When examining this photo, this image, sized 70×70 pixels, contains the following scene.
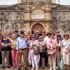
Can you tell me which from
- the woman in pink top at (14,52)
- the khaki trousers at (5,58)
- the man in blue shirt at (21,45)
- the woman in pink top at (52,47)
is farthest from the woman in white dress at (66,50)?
the khaki trousers at (5,58)

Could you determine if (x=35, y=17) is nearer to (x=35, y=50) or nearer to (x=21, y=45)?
(x=21, y=45)

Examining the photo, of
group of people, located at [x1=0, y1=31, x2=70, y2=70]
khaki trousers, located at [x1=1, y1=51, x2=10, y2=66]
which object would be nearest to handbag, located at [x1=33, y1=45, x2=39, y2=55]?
group of people, located at [x1=0, y1=31, x2=70, y2=70]

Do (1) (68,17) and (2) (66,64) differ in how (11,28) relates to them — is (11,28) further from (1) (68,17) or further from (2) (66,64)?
(2) (66,64)

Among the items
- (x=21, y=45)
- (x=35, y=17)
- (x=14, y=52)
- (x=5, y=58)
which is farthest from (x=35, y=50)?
(x=35, y=17)

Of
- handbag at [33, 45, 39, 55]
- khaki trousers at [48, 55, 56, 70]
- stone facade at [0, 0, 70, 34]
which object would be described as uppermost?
stone facade at [0, 0, 70, 34]

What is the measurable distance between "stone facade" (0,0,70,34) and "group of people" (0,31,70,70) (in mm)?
25355

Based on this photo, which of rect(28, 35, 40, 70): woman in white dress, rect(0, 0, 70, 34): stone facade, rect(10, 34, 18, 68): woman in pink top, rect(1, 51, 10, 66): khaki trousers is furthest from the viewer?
rect(0, 0, 70, 34): stone facade

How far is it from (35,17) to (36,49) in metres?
27.1

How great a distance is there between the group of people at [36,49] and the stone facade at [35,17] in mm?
25355

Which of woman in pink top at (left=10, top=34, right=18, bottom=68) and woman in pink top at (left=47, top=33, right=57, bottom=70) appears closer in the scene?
woman in pink top at (left=47, top=33, right=57, bottom=70)

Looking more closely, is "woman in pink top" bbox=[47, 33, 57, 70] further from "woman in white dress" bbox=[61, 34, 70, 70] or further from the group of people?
"woman in white dress" bbox=[61, 34, 70, 70]

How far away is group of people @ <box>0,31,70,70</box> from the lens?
24.3 m

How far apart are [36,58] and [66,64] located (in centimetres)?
162

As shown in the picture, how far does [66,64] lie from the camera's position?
962 inches
